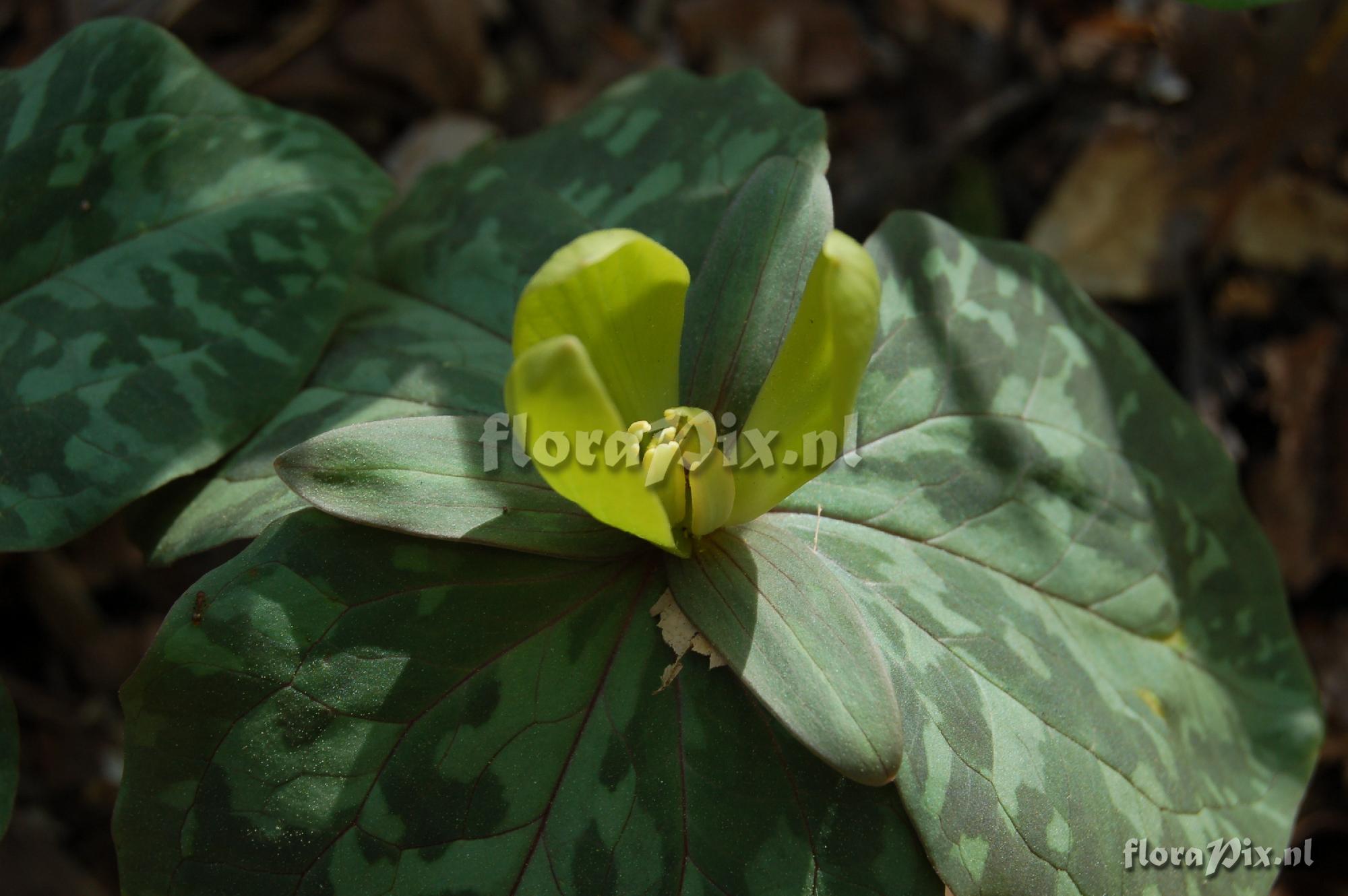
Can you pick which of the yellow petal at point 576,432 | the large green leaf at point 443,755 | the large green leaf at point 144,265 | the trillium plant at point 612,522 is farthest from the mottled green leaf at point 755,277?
the large green leaf at point 144,265

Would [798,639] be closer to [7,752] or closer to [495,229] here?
[495,229]

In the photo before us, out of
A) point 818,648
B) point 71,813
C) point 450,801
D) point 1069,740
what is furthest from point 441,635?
point 71,813

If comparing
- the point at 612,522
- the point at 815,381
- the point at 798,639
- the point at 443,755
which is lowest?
the point at 443,755

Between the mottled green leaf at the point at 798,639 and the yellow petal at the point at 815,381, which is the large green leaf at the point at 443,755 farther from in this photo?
the yellow petal at the point at 815,381

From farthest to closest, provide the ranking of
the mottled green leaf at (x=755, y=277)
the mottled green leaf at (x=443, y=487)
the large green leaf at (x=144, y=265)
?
the large green leaf at (x=144, y=265), the mottled green leaf at (x=755, y=277), the mottled green leaf at (x=443, y=487)

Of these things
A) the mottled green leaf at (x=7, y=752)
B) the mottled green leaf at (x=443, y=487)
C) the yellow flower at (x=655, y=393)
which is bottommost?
the mottled green leaf at (x=7, y=752)

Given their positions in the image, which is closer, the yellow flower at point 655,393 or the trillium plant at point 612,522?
the yellow flower at point 655,393

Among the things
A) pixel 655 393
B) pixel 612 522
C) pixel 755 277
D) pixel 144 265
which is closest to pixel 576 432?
pixel 612 522

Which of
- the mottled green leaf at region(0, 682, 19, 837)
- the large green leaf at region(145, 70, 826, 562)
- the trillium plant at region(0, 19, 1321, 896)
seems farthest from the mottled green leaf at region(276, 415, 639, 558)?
the mottled green leaf at region(0, 682, 19, 837)
